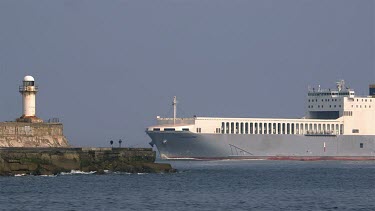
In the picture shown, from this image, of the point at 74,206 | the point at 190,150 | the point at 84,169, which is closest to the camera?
the point at 74,206

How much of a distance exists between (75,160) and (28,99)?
586 centimetres

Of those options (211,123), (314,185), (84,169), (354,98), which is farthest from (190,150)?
(314,185)

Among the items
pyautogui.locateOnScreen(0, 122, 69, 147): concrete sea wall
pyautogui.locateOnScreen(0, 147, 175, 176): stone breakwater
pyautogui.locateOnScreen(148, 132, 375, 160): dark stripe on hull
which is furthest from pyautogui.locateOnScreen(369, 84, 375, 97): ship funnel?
pyautogui.locateOnScreen(0, 122, 69, 147): concrete sea wall

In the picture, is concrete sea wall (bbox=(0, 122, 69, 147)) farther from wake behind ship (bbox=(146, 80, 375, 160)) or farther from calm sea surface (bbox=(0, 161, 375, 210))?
wake behind ship (bbox=(146, 80, 375, 160))

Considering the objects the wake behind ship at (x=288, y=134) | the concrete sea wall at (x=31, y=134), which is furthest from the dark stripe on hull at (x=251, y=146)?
the concrete sea wall at (x=31, y=134)

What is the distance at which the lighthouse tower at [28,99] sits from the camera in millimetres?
70312

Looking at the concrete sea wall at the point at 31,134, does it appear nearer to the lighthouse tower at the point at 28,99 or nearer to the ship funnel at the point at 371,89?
the lighthouse tower at the point at 28,99

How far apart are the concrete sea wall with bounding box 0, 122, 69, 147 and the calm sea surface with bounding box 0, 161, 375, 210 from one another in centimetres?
426

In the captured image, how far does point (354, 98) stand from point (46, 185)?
6384 centimetres

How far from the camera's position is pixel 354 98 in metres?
115

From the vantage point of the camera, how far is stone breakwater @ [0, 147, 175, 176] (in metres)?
63.5

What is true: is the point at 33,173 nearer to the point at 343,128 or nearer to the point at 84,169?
the point at 84,169

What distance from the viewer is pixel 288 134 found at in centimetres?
10969

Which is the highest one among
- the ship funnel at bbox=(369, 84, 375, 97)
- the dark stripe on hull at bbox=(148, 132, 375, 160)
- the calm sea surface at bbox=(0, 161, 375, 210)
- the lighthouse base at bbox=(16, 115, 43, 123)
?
the ship funnel at bbox=(369, 84, 375, 97)
